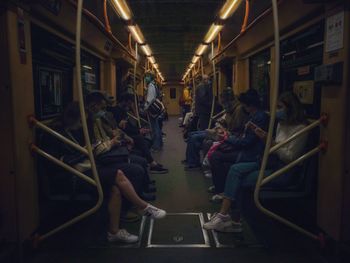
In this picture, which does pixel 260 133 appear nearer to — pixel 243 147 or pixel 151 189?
pixel 243 147

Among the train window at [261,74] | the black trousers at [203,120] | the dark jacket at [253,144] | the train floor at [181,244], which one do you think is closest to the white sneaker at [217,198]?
the train floor at [181,244]

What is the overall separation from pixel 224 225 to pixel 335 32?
174 centimetres

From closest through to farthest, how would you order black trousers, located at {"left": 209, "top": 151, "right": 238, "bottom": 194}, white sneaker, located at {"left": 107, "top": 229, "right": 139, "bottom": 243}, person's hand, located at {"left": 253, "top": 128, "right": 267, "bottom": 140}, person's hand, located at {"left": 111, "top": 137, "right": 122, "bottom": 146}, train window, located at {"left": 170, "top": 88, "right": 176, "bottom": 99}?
white sneaker, located at {"left": 107, "top": 229, "right": 139, "bottom": 243} < person's hand, located at {"left": 253, "top": 128, "right": 267, "bottom": 140} < person's hand, located at {"left": 111, "top": 137, "right": 122, "bottom": 146} < black trousers, located at {"left": 209, "top": 151, "right": 238, "bottom": 194} < train window, located at {"left": 170, "top": 88, "right": 176, "bottom": 99}

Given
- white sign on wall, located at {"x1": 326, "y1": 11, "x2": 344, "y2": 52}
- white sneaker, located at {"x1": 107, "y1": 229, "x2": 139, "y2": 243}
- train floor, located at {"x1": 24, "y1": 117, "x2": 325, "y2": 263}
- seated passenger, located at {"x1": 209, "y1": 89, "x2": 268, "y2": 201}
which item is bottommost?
train floor, located at {"x1": 24, "y1": 117, "x2": 325, "y2": 263}

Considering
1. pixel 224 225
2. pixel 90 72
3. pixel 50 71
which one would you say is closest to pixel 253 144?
pixel 224 225

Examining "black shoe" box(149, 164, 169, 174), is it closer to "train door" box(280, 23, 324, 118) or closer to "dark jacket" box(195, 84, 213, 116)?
"dark jacket" box(195, 84, 213, 116)

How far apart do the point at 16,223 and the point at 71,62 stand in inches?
88.3

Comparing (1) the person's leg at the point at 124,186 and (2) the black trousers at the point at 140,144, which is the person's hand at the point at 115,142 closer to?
(1) the person's leg at the point at 124,186

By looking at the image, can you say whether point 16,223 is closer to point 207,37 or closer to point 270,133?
point 270,133

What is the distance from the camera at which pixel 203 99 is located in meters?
6.42

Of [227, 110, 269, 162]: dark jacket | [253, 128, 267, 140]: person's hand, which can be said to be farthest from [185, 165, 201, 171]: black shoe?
[253, 128, 267, 140]: person's hand

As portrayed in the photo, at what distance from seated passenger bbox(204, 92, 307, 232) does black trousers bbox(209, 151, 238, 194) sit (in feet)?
2.24

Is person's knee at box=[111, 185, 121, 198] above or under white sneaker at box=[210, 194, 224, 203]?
above

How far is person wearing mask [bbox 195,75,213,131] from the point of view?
20.8 ft
